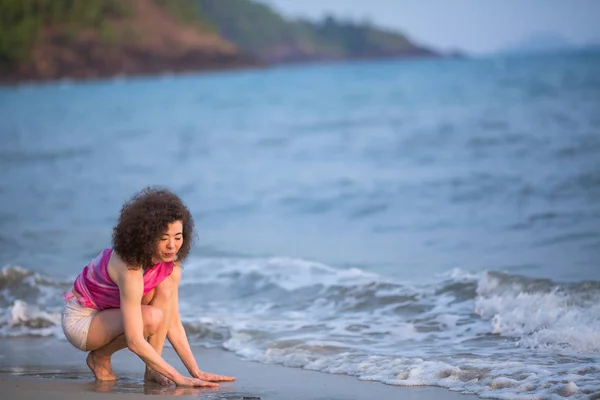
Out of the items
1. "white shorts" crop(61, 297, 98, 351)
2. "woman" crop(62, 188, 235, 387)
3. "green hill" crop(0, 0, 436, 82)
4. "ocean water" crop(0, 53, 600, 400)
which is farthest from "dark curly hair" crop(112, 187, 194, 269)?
"green hill" crop(0, 0, 436, 82)

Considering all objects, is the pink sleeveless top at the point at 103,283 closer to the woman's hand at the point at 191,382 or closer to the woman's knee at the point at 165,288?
the woman's knee at the point at 165,288

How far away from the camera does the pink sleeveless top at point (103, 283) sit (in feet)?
12.1

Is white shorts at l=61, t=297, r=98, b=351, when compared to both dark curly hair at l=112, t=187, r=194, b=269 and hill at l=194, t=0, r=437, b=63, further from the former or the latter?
hill at l=194, t=0, r=437, b=63

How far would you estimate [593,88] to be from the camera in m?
20.6

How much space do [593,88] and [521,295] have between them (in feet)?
54.0

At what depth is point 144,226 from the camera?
139 inches

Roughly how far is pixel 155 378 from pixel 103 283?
488mm

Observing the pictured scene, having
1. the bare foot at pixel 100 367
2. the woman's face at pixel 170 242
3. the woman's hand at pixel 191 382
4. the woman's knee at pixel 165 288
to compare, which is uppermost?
the woman's face at pixel 170 242

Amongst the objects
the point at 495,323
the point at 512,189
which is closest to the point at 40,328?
the point at 495,323

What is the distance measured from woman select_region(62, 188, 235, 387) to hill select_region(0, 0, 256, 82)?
145 feet

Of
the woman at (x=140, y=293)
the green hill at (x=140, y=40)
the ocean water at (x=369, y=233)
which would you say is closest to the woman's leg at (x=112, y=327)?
the woman at (x=140, y=293)

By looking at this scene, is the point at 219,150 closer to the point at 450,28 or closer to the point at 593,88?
the point at 593,88

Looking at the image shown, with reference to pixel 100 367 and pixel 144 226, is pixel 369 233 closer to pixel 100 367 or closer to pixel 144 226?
pixel 100 367

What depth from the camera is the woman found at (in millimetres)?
3543
